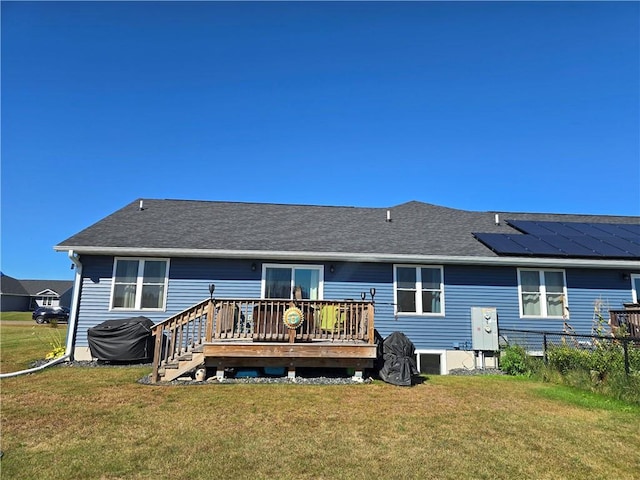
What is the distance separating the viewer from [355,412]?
5637 millimetres

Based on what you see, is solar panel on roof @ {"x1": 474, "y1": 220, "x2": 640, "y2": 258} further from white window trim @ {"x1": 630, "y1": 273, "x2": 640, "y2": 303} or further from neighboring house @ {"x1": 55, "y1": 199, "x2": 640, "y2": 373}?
white window trim @ {"x1": 630, "y1": 273, "x2": 640, "y2": 303}

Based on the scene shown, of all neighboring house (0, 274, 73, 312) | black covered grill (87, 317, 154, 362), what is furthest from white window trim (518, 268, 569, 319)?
neighboring house (0, 274, 73, 312)

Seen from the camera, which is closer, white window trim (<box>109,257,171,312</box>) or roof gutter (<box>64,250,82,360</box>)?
roof gutter (<box>64,250,82,360</box>)

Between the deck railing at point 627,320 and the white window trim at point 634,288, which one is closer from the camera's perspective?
the deck railing at point 627,320

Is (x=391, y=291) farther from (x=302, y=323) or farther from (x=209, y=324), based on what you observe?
(x=209, y=324)

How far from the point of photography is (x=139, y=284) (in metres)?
10.1

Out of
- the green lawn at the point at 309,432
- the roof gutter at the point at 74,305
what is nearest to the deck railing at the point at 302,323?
the green lawn at the point at 309,432

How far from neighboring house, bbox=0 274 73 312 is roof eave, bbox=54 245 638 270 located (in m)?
51.6

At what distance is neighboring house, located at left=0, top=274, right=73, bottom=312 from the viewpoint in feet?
169

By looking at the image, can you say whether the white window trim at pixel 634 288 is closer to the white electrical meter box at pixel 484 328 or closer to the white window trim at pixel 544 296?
the white window trim at pixel 544 296

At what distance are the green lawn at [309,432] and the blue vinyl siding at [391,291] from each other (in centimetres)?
285

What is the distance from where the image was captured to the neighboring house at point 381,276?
32.9 ft

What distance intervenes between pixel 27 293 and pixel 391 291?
63.6 meters

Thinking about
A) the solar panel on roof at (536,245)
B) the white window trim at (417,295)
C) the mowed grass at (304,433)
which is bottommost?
the mowed grass at (304,433)
